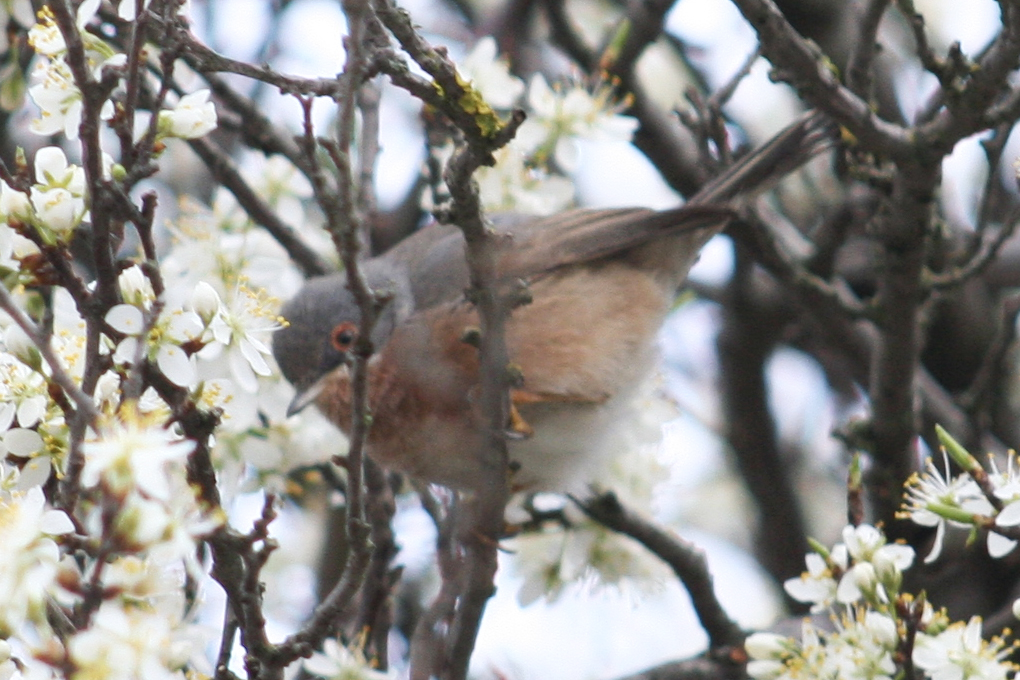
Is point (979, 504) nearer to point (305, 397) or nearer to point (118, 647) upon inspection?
point (118, 647)

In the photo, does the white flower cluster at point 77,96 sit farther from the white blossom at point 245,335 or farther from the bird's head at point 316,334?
the bird's head at point 316,334

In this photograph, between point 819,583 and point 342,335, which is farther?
point 342,335

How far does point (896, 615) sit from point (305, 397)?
2.41m

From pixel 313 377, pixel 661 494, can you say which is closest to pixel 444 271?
pixel 313 377

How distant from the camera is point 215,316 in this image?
93.2 inches

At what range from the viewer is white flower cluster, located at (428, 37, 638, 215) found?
15.2 feet

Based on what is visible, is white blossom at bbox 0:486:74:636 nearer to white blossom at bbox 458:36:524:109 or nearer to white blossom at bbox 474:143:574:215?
white blossom at bbox 474:143:574:215

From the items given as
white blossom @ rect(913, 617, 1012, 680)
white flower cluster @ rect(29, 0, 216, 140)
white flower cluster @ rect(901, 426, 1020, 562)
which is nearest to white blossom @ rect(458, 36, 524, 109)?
white flower cluster @ rect(29, 0, 216, 140)

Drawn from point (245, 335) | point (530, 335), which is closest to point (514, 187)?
point (530, 335)

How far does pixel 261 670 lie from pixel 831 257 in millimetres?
3688

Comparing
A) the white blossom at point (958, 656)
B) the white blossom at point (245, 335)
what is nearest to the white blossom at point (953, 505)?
the white blossom at point (958, 656)

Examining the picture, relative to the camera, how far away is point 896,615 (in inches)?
103

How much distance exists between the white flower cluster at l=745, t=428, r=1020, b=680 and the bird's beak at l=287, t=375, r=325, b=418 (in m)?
1.99

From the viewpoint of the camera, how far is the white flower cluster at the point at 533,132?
4.64 m
